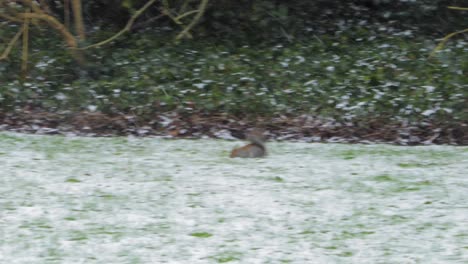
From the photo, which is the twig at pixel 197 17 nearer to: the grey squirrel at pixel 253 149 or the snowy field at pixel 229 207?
the snowy field at pixel 229 207

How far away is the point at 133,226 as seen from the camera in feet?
18.2

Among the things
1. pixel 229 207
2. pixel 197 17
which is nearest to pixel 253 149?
pixel 229 207

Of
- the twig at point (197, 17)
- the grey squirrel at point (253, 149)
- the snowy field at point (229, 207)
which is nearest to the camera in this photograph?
the snowy field at point (229, 207)

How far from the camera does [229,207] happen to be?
6.03 metres

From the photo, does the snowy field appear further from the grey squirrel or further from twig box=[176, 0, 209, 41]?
twig box=[176, 0, 209, 41]

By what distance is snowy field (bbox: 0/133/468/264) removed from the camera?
198 inches

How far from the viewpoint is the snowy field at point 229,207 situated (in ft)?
16.5

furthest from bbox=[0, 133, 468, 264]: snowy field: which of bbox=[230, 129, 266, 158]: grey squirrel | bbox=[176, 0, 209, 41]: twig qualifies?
bbox=[176, 0, 209, 41]: twig

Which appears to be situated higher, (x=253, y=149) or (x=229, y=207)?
(x=229, y=207)

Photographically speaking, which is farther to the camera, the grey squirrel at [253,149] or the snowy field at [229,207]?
the grey squirrel at [253,149]

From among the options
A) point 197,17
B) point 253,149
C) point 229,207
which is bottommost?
point 253,149

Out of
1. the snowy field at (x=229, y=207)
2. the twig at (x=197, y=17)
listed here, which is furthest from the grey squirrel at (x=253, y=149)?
the twig at (x=197, y=17)

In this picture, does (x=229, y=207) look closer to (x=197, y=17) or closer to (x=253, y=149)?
(x=253, y=149)

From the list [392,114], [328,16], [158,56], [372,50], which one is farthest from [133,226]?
[328,16]
